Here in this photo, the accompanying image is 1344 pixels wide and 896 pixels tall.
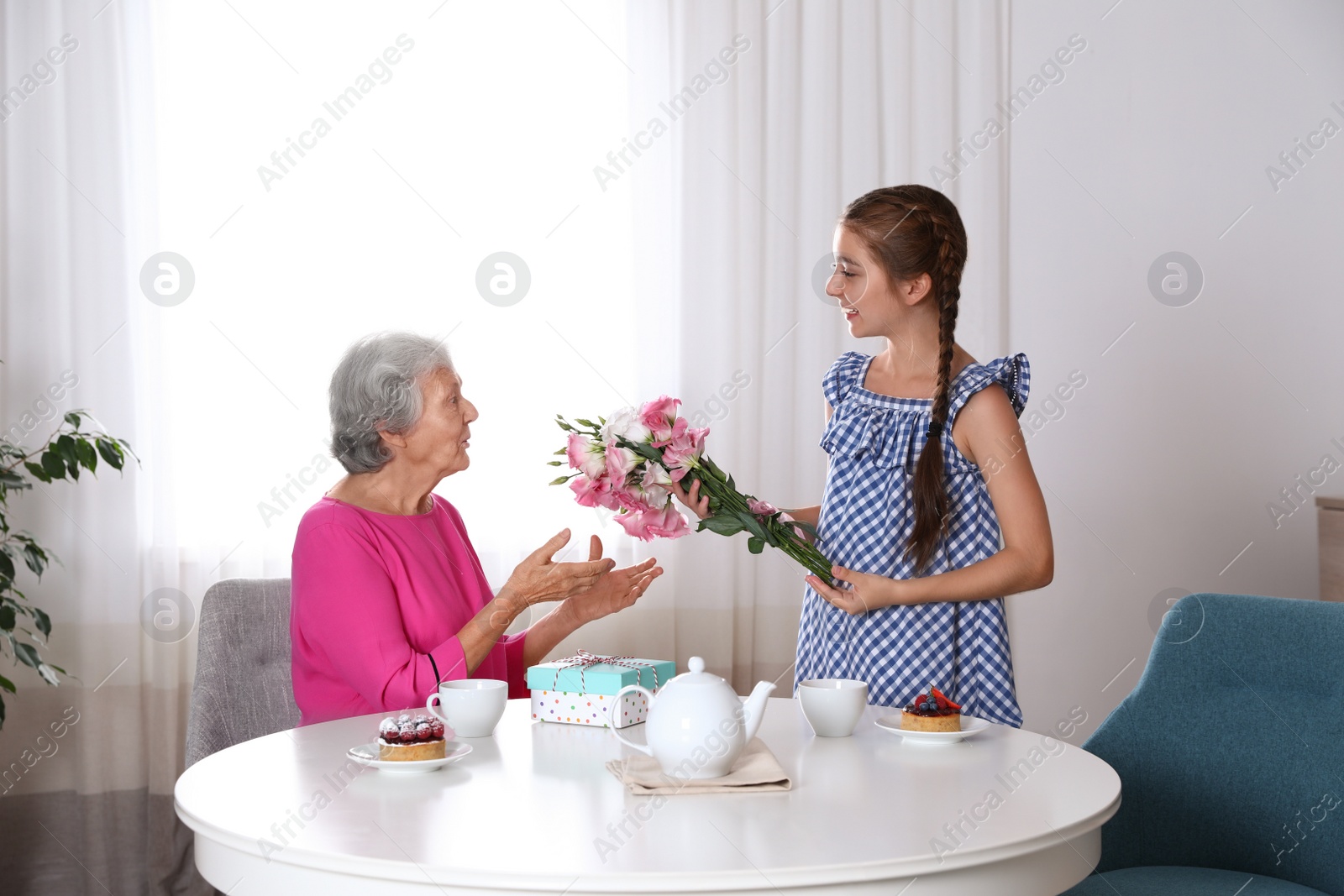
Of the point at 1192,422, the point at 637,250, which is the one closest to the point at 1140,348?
the point at 1192,422

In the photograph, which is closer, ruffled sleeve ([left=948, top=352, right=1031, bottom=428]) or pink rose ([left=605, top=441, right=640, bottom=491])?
pink rose ([left=605, top=441, right=640, bottom=491])

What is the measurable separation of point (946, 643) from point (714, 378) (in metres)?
1.71

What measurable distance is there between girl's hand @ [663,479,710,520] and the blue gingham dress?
0.29 m

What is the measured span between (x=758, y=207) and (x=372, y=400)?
179 centimetres

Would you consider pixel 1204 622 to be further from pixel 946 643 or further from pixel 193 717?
pixel 193 717

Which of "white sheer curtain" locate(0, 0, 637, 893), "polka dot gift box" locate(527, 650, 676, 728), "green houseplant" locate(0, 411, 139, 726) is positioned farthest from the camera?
"white sheer curtain" locate(0, 0, 637, 893)

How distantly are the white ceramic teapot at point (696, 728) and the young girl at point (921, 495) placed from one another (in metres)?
0.55

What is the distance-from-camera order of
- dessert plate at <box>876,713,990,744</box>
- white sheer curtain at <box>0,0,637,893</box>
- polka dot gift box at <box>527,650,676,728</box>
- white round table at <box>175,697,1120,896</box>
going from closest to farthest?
white round table at <box>175,697,1120,896</box> → dessert plate at <box>876,713,990,744</box> → polka dot gift box at <box>527,650,676,728</box> → white sheer curtain at <box>0,0,637,893</box>

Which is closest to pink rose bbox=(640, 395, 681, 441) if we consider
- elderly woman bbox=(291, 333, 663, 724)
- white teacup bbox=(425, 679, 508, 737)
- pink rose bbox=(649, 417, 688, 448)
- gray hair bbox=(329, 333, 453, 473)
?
pink rose bbox=(649, 417, 688, 448)

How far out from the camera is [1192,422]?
12.5 ft

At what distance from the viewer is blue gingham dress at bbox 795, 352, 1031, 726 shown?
1922mm

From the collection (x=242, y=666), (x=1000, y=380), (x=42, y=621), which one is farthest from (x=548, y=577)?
(x=42, y=621)

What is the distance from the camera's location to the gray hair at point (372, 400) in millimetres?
2107

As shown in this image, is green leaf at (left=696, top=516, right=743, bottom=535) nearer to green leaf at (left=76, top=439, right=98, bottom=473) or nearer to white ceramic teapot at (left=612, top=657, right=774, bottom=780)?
white ceramic teapot at (left=612, top=657, right=774, bottom=780)
